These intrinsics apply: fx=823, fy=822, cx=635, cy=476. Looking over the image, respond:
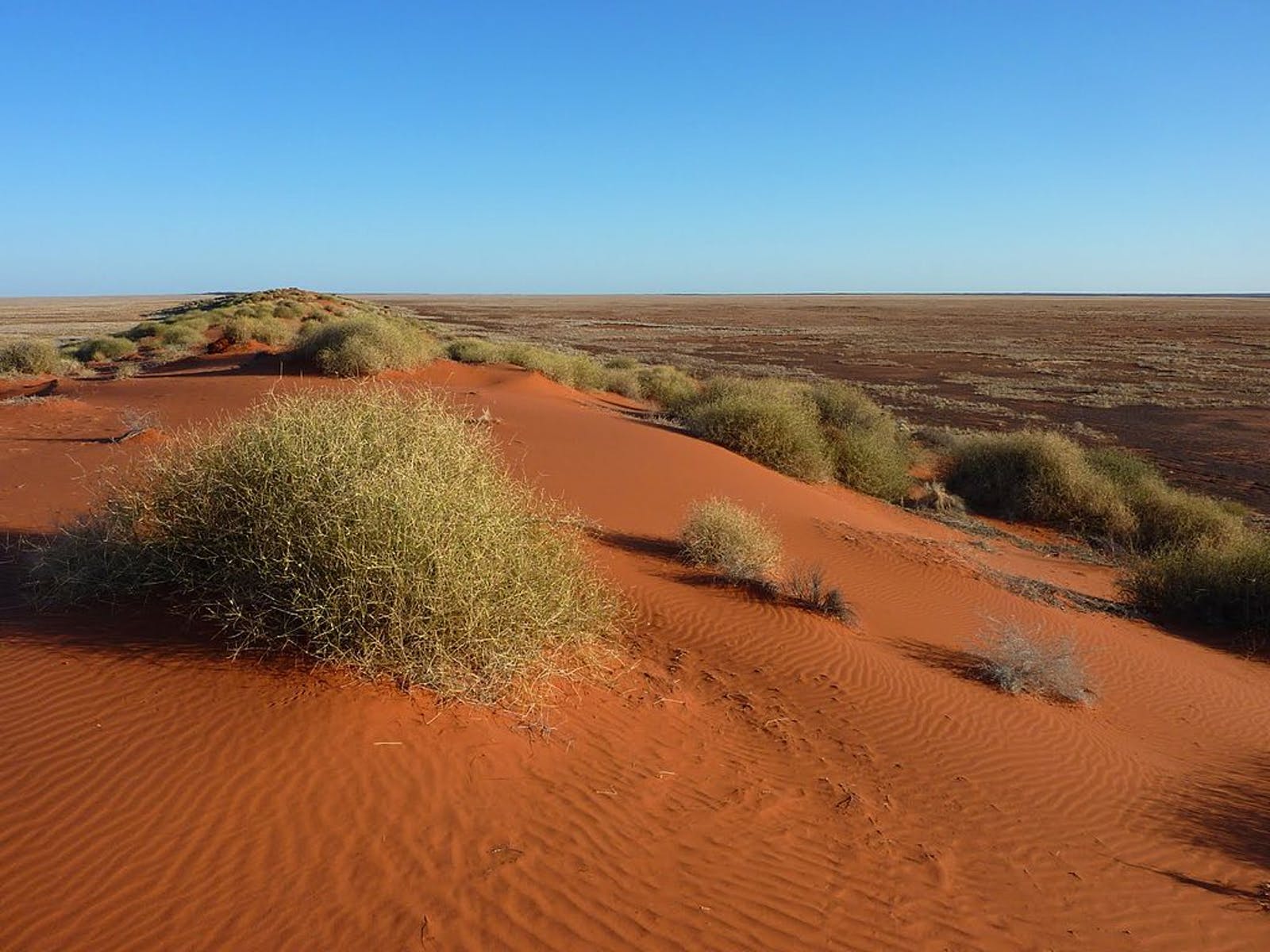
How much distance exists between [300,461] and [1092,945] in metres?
4.72

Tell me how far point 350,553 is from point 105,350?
29776 millimetres

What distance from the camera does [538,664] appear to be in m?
4.86

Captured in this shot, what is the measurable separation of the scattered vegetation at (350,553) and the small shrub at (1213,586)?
26.3 feet

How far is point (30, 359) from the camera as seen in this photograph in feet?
→ 71.8

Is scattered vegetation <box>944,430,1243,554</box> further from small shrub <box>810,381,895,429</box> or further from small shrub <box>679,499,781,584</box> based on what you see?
small shrub <box>679,499,781,584</box>

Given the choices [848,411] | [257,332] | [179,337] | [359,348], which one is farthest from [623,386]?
[179,337]

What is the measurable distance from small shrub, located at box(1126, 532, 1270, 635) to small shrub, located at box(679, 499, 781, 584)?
16.7 ft

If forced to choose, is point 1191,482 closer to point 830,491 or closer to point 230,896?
point 830,491

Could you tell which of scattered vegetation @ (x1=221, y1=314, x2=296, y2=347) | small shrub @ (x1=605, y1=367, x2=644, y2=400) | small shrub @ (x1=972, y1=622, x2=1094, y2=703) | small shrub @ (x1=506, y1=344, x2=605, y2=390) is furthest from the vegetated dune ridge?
scattered vegetation @ (x1=221, y1=314, x2=296, y2=347)

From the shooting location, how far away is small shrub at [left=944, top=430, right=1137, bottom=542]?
47.1ft

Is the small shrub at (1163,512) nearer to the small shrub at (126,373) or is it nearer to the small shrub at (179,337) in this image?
the small shrub at (126,373)

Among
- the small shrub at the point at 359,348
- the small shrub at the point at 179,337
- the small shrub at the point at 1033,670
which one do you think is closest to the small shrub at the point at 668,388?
the small shrub at the point at 359,348

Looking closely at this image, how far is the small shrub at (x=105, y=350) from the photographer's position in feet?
92.0

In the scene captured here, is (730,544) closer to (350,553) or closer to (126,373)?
(350,553)
